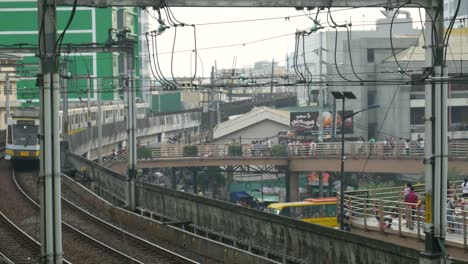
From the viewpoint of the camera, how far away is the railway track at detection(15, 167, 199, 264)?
17656 millimetres

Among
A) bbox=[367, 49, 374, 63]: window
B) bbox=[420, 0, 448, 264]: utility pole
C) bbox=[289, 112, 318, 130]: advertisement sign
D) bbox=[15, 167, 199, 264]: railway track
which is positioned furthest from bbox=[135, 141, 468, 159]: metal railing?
bbox=[420, 0, 448, 264]: utility pole

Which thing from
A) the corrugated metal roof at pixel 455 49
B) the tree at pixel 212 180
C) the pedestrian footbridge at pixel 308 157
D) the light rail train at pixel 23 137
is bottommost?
the tree at pixel 212 180

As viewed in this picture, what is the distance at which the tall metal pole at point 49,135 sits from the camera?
10.8 m

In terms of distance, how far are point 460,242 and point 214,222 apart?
21.4ft

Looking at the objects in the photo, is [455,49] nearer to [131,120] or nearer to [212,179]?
[212,179]

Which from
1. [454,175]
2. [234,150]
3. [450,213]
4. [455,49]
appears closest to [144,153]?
[234,150]

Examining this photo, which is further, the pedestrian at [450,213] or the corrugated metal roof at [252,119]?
the corrugated metal roof at [252,119]

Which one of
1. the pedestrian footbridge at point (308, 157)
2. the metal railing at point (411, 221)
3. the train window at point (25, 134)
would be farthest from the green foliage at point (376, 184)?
the metal railing at point (411, 221)

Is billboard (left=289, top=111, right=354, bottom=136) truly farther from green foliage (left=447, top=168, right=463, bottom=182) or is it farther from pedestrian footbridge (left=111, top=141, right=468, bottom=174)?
green foliage (left=447, top=168, right=463, bottom=182)

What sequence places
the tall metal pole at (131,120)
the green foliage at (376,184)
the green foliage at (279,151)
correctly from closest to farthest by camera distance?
1. the tall metal pole at (131,120)
2. the green foliage at (376,184)
3. the green foliage at (279,151)

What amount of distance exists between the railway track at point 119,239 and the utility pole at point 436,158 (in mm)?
6879

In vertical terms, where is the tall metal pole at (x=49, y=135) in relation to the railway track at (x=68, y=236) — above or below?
above

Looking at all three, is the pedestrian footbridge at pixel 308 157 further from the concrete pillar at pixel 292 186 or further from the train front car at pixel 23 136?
the train front car at pixel 23 136

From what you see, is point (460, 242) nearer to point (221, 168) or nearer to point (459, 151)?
point (459, 151)
